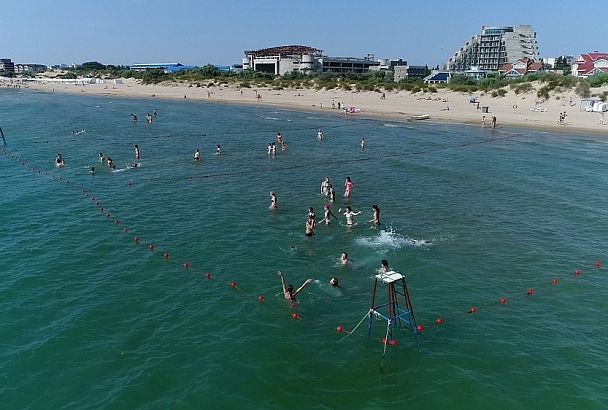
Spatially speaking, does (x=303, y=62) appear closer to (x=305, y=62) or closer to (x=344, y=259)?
(x=305, y=62)

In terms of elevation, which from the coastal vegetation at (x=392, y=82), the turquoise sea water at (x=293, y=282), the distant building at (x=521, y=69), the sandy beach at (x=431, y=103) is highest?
the distant building at (x=521, y=69)

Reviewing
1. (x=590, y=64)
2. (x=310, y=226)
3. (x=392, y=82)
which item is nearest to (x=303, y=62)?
(x=392, y=82)

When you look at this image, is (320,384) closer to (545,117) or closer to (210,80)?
(545,117)

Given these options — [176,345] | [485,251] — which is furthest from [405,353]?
[485,251]

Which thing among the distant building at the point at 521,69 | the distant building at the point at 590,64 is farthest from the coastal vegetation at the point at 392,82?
the distant building at the point at 590,64

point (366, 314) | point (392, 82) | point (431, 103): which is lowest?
point (366, 314)

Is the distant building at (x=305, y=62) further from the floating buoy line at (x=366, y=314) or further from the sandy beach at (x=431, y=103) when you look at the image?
the floating buoy line at (x=366, y=314)
